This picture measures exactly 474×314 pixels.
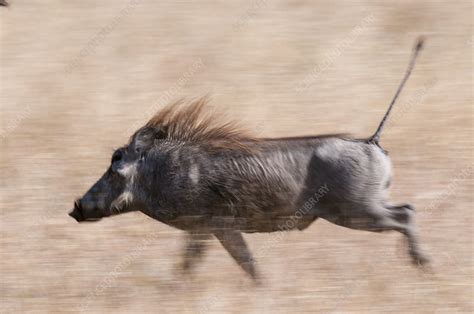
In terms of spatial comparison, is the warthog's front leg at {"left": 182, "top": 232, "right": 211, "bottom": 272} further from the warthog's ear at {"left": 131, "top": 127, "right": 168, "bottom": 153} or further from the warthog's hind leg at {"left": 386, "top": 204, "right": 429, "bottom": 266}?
the warthog's hind leg at {"left": 386, "top": 204, "right": 429, "bottom": 266}

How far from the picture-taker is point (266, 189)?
6.20 metres

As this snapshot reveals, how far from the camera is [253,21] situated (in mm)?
11133

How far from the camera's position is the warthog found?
20.1 feet

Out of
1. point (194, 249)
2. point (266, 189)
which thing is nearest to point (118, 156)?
point (194, 249)

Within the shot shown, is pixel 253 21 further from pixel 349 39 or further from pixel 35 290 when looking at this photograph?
pixel 35 290

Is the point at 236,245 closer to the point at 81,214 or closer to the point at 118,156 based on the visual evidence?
the point at 118,156

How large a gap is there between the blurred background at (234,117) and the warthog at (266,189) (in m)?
0.22

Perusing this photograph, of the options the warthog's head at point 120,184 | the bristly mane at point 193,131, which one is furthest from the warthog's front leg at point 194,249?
the bristly mane at point 193,131

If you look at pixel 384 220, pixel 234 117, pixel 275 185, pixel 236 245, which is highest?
pixel 275 185

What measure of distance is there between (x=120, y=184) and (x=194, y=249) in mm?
603

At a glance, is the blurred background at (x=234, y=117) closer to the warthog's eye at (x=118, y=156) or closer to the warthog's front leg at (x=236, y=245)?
the warthog's front leg at (x=236, y=245)

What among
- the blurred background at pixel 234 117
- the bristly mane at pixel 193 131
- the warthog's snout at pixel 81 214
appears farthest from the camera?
the warthog's snout at pixel 81 214

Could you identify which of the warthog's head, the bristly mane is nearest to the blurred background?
the warthog's head

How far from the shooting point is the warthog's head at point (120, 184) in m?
6.46
